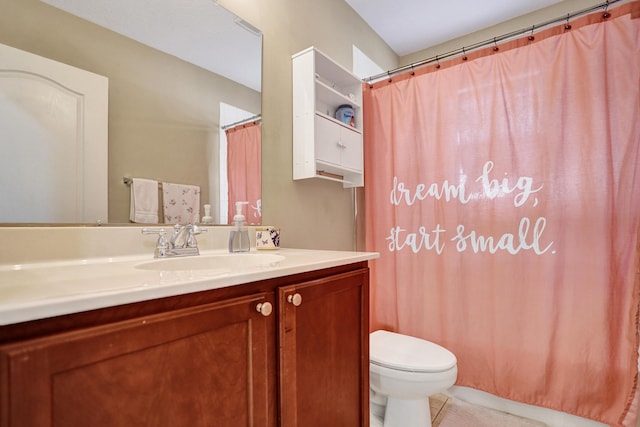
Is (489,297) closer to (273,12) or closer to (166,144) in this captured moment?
(166,144)

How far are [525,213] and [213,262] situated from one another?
1.48 m

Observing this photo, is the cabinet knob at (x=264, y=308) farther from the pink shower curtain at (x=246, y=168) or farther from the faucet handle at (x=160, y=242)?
the pink shower curtain at (x=246, y=168)

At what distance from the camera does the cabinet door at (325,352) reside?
759 millimetres

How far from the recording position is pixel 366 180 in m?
2.00

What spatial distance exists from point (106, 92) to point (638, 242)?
2113 millimetres

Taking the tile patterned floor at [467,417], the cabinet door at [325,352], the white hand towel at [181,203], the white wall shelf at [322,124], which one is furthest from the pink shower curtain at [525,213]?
the white hand towel at [181,203]

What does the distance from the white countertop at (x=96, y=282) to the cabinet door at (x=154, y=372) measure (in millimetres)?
45

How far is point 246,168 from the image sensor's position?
135 centimetres

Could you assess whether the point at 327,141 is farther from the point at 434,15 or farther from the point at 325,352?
the point at 434,15

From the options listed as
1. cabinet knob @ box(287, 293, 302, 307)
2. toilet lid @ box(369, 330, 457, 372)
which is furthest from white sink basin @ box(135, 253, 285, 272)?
toilet lid @ box(369, 330, 457, 372)

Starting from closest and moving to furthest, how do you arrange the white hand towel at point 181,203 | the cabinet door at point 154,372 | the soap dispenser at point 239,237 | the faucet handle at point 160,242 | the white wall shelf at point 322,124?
the cabinet door at point 154,372 < the faucet handle at point 160,242 < the white hand towel at point 181,203 < the soap dispenser at point 239,237 < the white wall shelf at point 322,124

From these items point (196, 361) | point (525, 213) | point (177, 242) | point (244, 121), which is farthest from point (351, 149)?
point (196, 361)

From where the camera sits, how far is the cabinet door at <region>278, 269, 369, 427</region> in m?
0.76

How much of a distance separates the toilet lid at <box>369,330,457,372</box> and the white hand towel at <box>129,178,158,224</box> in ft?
3.54
